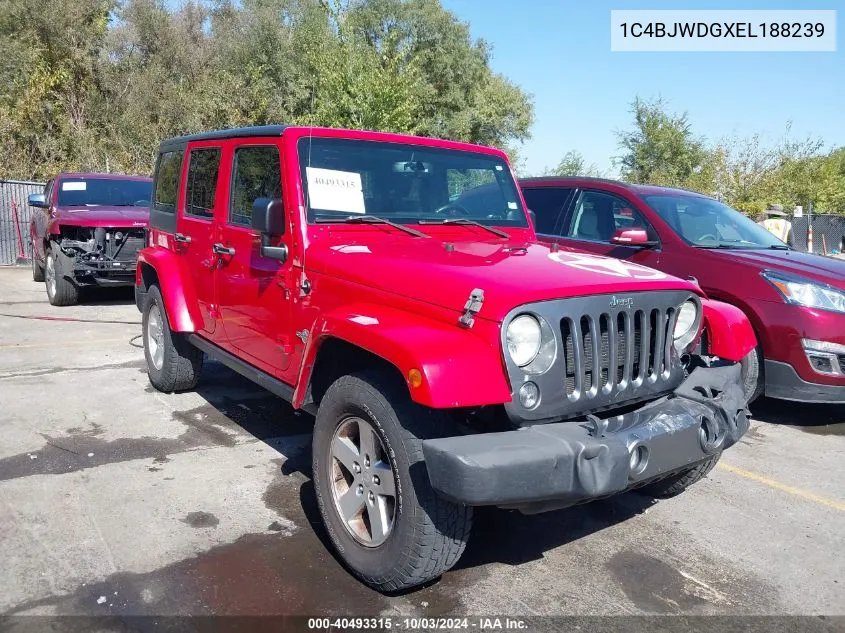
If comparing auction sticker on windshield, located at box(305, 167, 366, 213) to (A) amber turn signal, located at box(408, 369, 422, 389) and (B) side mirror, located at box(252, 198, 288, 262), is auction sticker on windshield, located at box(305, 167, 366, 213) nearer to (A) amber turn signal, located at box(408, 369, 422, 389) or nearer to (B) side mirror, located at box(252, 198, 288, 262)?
(B) side mirror, located at box(252, 198, 288, 262)

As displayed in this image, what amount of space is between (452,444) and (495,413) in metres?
0.50

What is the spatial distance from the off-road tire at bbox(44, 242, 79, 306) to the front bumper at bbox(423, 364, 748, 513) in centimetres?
887

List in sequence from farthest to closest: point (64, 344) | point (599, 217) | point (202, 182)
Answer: point (64, 344) → point (599, 217) → point (202, 182)

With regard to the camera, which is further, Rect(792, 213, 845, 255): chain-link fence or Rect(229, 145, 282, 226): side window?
Rect(792, 213, 845, 255): chain-link fence

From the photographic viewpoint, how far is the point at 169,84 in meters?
29.9

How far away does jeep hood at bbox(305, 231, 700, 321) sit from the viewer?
9.82ft

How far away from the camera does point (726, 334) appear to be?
12.2 feet

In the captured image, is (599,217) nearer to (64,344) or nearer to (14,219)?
(64,344)

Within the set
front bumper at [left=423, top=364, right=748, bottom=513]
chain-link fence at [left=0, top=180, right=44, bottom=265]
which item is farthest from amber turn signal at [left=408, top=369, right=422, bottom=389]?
chain-link fence at [left=0, top=180, right=44, bottom=265]

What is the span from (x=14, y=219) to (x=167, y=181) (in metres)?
12.7

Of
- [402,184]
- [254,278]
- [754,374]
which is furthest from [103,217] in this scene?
[754,374]

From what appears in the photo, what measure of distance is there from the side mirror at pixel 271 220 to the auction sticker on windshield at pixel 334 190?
0.60 ft

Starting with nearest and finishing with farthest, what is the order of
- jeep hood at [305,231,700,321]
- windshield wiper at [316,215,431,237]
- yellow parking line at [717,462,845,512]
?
jeep hood at [305,231,700,321], windshield wiper at [316,215,431,237], yellow parking line at [717,462,845,512]

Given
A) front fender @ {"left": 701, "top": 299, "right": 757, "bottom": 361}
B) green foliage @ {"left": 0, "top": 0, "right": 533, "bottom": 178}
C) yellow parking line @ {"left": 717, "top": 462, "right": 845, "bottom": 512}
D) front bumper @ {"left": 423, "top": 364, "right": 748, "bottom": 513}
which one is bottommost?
yellow parking line @ {"left": 717, "top": 462, "right": 845, "bottom": 512}
